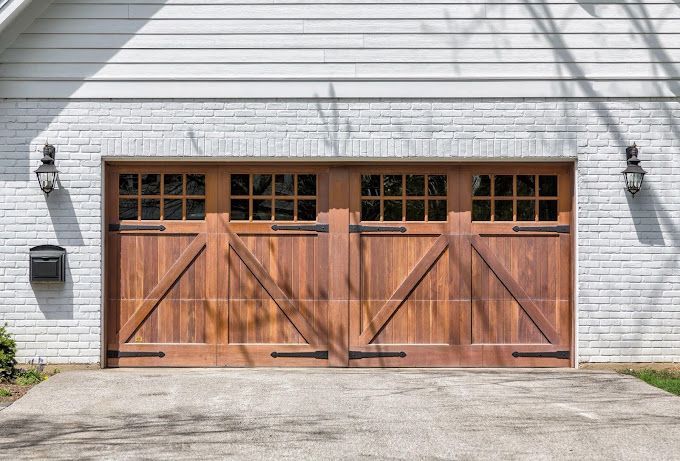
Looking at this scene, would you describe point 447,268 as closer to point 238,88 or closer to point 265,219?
point 265,219

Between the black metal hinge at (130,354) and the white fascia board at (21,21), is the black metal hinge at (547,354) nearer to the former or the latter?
the black metal hinge at (130,354)

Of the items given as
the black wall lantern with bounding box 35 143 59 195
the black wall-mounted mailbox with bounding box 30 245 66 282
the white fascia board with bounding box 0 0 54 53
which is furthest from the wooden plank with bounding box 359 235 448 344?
the white fascia board with bounding box 0 0 54 53

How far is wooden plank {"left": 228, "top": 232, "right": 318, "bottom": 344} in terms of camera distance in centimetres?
1034

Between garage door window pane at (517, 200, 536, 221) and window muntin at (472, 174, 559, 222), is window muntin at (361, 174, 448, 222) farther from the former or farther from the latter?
garage door window pane at (517, 200, 536, 221)

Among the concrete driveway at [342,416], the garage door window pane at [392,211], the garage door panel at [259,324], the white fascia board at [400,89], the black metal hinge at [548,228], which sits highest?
the white fascia board at [400,89]

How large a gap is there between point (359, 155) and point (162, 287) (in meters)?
2.53

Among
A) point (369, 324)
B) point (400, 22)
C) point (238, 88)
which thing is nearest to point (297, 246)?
point (369, 324)

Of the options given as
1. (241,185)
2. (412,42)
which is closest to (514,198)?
(412,42)

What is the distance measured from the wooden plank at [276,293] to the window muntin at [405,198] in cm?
120

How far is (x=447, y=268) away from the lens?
10367 mm

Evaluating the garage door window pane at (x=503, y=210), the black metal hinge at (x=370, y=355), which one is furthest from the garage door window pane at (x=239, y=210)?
the garage door window pane at (x=503, y=210)

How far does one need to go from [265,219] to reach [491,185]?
8.06 ft

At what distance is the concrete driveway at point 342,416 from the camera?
21.6 ft

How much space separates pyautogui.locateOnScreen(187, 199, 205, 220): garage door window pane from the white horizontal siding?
4.31ft
